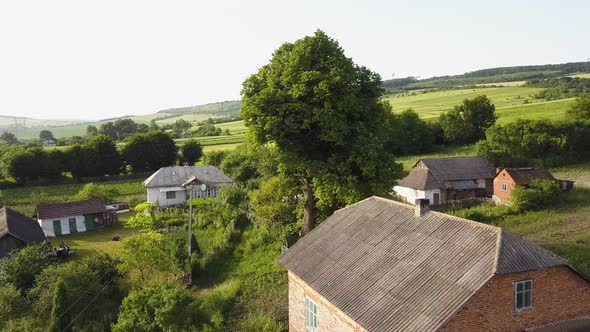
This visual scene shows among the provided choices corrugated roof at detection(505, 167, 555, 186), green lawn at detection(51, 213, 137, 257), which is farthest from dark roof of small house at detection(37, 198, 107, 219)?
corrugated roof at detection(505, 167, 555, 186)

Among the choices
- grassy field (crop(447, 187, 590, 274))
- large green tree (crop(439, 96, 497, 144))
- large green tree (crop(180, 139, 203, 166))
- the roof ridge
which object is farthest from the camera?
large green tree (crop(180, 139, 203, 166))

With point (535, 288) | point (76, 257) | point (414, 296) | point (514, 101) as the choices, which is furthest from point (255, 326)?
point (514, 101)

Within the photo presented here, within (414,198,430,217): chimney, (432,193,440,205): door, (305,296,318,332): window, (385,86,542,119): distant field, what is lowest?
(432,193,440,205): door

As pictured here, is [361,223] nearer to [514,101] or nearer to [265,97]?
[265,97]

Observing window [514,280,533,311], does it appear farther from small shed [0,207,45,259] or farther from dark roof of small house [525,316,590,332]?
small shed [0,207,45,259]

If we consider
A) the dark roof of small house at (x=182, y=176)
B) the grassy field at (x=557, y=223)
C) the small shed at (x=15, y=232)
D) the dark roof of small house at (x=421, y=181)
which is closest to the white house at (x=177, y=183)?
the dark roof of small house at (x=182, y=176)

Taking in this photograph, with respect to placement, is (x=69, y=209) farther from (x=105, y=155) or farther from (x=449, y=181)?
(x=449, y=181)

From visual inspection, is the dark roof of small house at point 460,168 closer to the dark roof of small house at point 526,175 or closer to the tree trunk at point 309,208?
the dark roof of small house at point 526,175

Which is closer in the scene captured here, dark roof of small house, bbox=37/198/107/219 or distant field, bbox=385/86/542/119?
dark roof of small house, bbox=37/198/107/219
